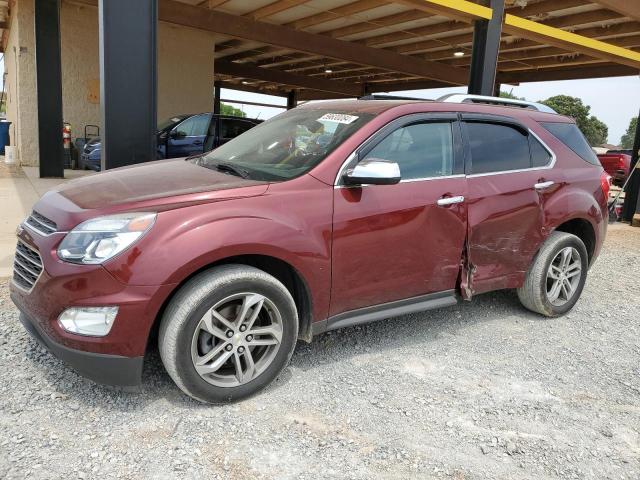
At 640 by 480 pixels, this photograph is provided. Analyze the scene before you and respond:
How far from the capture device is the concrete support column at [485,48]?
832 centimetres

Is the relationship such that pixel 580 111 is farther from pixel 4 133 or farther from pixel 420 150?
pixel 420 150

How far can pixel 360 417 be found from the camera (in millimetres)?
2863

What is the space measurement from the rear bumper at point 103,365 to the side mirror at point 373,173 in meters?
1.55

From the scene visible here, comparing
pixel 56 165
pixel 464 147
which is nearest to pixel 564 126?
pixel 464 147

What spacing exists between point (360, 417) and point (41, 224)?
2042 mm

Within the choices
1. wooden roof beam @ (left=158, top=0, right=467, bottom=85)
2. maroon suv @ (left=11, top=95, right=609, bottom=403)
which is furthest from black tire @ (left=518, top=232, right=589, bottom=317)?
wooden roof beam @ (left=158, top=0, right=467, bottom=85)

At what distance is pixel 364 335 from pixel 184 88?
525 inches

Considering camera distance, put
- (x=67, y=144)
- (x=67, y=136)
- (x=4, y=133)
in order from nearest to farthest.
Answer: (x=67, y=136) < (x=67, y=144) < (x=4, y=133)

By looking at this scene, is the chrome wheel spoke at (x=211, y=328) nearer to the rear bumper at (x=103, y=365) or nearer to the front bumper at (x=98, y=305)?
the front bumper at (x=98, y=305)

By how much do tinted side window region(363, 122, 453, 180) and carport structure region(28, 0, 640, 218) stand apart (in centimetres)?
282

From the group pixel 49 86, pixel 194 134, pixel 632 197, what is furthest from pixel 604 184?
pixel 49 86

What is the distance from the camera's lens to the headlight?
2.58 metres

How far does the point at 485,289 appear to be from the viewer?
404 cm

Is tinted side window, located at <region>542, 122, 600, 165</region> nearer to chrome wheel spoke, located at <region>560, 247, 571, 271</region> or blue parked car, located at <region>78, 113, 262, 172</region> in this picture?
chrome wheel spoke, located at <region>560, 247, 571, 271</region>
